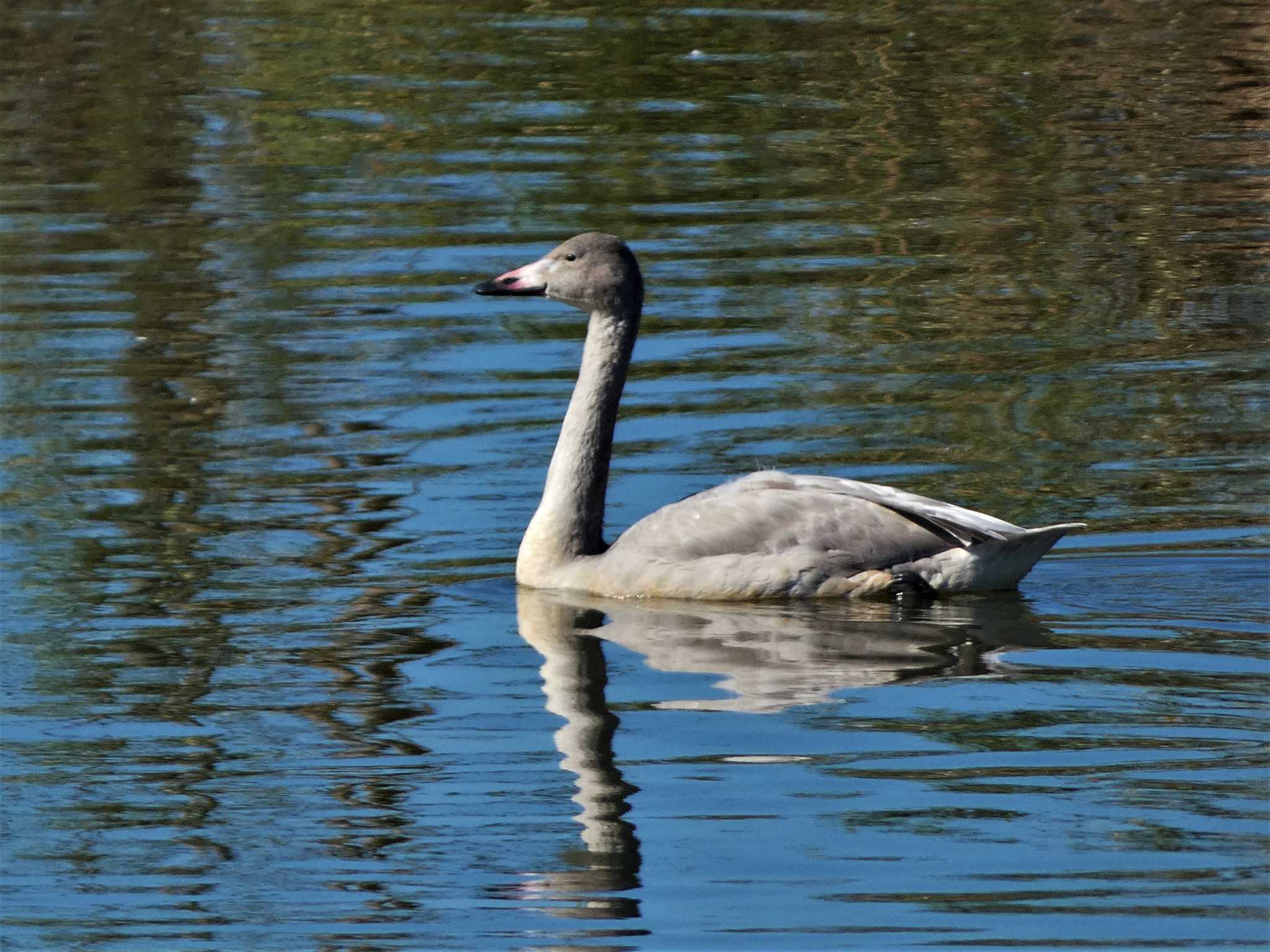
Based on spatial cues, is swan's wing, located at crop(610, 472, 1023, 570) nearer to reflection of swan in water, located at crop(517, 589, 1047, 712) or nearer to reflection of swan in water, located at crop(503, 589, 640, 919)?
reflection of swan in water, located at crop(517, 589, 1047, 712)


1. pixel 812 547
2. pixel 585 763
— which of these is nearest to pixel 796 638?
pixel 812 547

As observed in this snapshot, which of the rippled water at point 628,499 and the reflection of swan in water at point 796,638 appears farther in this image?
the reflection of swan in water at point 796,638

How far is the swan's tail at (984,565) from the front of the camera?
26.6ft

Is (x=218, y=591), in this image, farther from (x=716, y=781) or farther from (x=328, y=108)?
(x=328, y=108)

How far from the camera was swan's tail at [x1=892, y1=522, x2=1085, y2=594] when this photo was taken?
810 cm

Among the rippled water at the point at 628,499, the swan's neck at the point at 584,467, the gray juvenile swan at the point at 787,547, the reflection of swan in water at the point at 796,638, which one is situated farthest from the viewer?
the swan's neck at the point at 584,467

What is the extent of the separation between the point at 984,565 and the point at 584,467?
1534 millimetres

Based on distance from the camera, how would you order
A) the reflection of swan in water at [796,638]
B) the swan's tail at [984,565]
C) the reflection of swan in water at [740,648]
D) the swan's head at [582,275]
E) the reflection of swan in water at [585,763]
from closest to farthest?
the reflection of swan in water at [585,763] < the reflection of swan in water at [740,648] < the reflection of swan in water at [796,638] < the swan's tail at [984,565] < the swan's head at [582,275]

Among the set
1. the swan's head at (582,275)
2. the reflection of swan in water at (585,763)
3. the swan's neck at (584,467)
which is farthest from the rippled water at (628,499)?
the swan's head at (582,275)

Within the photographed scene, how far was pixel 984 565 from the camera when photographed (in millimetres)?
8211

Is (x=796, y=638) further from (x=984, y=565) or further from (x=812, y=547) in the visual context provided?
(x=984, y=565)

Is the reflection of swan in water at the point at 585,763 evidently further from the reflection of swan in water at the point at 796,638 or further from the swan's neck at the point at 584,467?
the swan's neck at the point at 584,467

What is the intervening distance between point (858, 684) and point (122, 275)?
306 inches

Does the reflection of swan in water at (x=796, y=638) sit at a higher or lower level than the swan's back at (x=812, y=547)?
lower
